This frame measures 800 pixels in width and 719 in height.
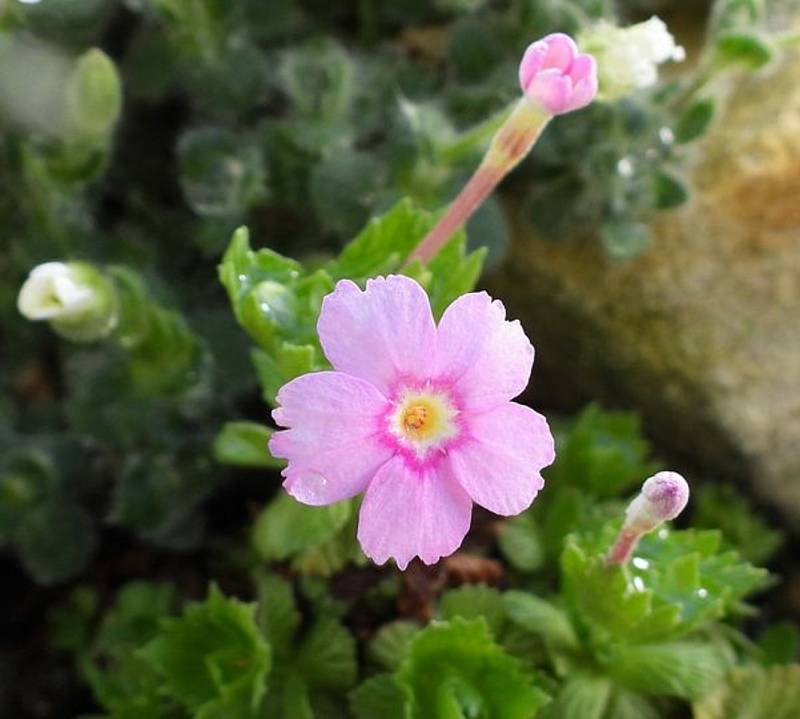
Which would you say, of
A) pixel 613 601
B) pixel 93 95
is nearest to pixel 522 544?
pixel 613 601

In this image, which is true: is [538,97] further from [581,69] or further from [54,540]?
[54,540]

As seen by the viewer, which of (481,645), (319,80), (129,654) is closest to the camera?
(481,645)

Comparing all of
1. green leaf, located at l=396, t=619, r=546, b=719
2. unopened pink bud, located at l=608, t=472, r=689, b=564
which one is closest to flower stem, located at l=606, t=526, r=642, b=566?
unopened pink bud, located at l=608, t=472, r=689, b=564

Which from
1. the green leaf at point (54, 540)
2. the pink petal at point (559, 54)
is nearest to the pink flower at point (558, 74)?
the pink petal at point (559, 54)

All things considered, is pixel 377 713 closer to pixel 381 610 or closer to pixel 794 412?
pixel 381 610

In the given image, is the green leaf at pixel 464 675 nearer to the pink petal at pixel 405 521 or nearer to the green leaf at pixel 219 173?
the pink petal at pixel 405 521

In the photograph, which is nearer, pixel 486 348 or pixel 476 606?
pixel 486 348

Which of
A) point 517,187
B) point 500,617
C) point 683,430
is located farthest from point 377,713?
point 517,187
